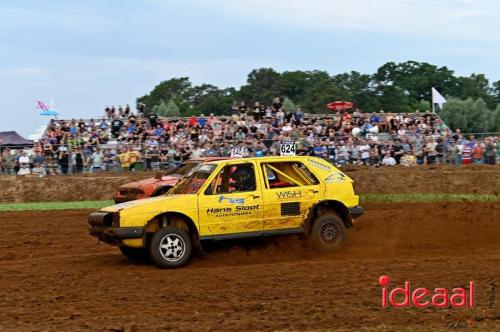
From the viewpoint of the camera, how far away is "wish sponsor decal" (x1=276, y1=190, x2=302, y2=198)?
1071 centimetres

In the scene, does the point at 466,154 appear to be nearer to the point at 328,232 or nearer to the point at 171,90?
the point at 328,232

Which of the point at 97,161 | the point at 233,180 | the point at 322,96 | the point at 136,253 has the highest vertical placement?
the point at 322,96

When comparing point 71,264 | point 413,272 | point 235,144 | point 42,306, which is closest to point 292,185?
point 413,272

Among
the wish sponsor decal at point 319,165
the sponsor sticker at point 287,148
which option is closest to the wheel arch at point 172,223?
the wish sponsor decal at point 319,165

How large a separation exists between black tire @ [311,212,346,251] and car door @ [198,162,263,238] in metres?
0.92

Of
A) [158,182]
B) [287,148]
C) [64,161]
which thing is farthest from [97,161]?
[287,148]

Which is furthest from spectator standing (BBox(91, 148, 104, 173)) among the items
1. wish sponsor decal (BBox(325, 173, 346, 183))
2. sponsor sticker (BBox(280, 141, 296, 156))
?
wish sponsor decal (BBox(325, 173, 346, 183))

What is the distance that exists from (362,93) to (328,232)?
6046 centimetres

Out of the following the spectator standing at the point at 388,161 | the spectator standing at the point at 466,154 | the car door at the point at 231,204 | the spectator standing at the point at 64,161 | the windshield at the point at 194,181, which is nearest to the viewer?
the car door at the point at 231,204

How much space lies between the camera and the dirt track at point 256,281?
6.98m

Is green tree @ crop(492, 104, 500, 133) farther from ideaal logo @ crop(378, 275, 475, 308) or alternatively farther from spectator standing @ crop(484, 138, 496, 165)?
ideaal logo @ crop(378, 275, 475, 308)

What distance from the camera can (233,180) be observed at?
1066 cm

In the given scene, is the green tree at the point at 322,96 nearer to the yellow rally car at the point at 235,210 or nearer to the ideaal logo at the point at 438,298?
the yellow rally car at the point at 235,210

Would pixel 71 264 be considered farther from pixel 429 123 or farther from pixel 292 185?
pixel 429 123
